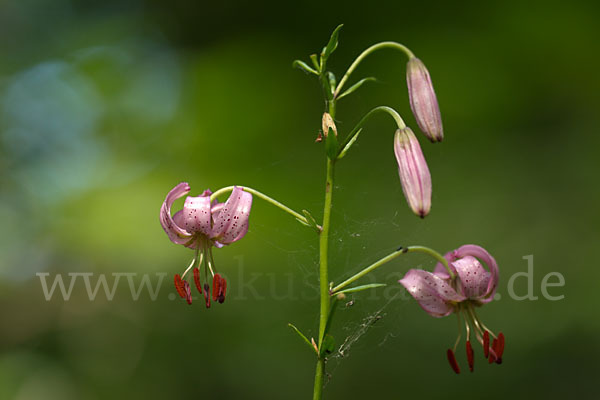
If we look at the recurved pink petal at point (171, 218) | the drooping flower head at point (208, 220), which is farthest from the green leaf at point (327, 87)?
the recurved pink petal at point (171, 218)

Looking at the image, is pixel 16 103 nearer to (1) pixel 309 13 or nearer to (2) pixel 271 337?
(1) pixel 309 13

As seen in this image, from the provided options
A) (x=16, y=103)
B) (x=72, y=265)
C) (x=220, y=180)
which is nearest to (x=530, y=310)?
(x=220, y=180)

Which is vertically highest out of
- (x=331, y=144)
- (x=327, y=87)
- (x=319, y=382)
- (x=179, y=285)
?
(x=327, y=87)

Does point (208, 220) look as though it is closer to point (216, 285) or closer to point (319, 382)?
point (216, 285)

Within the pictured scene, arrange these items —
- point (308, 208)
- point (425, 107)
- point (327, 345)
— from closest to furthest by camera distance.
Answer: point (327, 345) < point (425, 107) < point (308, 208)

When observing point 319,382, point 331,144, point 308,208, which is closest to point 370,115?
point 331,144

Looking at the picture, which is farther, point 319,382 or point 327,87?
point 327,87

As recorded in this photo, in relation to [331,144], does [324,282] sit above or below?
below
